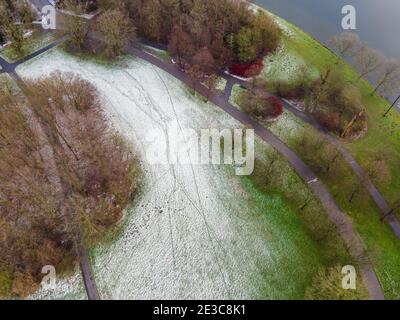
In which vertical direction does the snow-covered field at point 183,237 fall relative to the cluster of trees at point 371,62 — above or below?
below

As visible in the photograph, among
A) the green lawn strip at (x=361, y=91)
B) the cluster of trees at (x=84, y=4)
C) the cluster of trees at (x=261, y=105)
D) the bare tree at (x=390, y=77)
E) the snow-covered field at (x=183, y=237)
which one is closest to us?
the snow-covered field at (x=183, y=237)

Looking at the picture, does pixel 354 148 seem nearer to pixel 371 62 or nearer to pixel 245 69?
pixel 371 62

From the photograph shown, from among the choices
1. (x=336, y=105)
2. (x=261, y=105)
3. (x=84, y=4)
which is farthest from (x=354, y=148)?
(x=84, y=4)

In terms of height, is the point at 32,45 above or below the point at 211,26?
below

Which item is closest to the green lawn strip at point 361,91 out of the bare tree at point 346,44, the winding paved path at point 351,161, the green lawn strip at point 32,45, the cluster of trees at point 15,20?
the winding paved path at point 351,161

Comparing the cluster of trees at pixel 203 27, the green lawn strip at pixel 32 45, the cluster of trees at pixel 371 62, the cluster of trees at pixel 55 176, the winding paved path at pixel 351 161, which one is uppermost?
the cluster of trees at pixel 371 62

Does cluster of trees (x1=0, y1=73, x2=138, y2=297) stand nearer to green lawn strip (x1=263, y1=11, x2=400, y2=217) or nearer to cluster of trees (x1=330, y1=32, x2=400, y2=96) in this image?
green lawn strip (x1=263, y1=11, x2=400, y2=217)

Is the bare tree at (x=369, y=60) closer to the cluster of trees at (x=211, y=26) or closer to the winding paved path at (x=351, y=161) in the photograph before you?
the winding paved path at (x=351, y=161)
